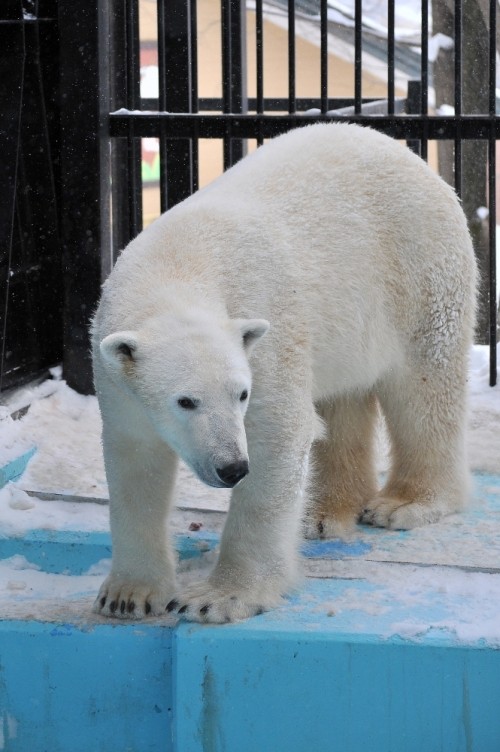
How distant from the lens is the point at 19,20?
4730mm

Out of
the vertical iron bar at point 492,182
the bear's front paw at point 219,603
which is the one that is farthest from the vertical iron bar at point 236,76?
the bear's front paw at point 219,603

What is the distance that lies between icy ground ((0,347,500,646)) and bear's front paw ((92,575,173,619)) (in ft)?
0.37

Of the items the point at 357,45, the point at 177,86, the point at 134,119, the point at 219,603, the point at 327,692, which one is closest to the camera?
the point at 327,692

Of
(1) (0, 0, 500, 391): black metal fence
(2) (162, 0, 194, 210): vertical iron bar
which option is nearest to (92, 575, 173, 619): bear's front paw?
(1) (0, 0, 500, 391): black metal fence

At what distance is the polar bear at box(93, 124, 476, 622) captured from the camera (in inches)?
103

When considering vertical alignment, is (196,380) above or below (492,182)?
below

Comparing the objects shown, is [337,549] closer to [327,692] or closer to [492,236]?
[327,692]

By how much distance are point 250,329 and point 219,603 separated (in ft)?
2.44

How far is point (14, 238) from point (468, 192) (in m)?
3.96

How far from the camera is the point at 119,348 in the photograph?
2.61 metres

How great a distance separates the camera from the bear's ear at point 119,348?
2568 mm

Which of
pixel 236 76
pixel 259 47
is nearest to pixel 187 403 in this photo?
pixel 259 47

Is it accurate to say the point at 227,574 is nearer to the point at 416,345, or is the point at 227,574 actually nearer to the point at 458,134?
the point at 416,345

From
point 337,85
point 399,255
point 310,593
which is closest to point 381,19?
point 337,85
